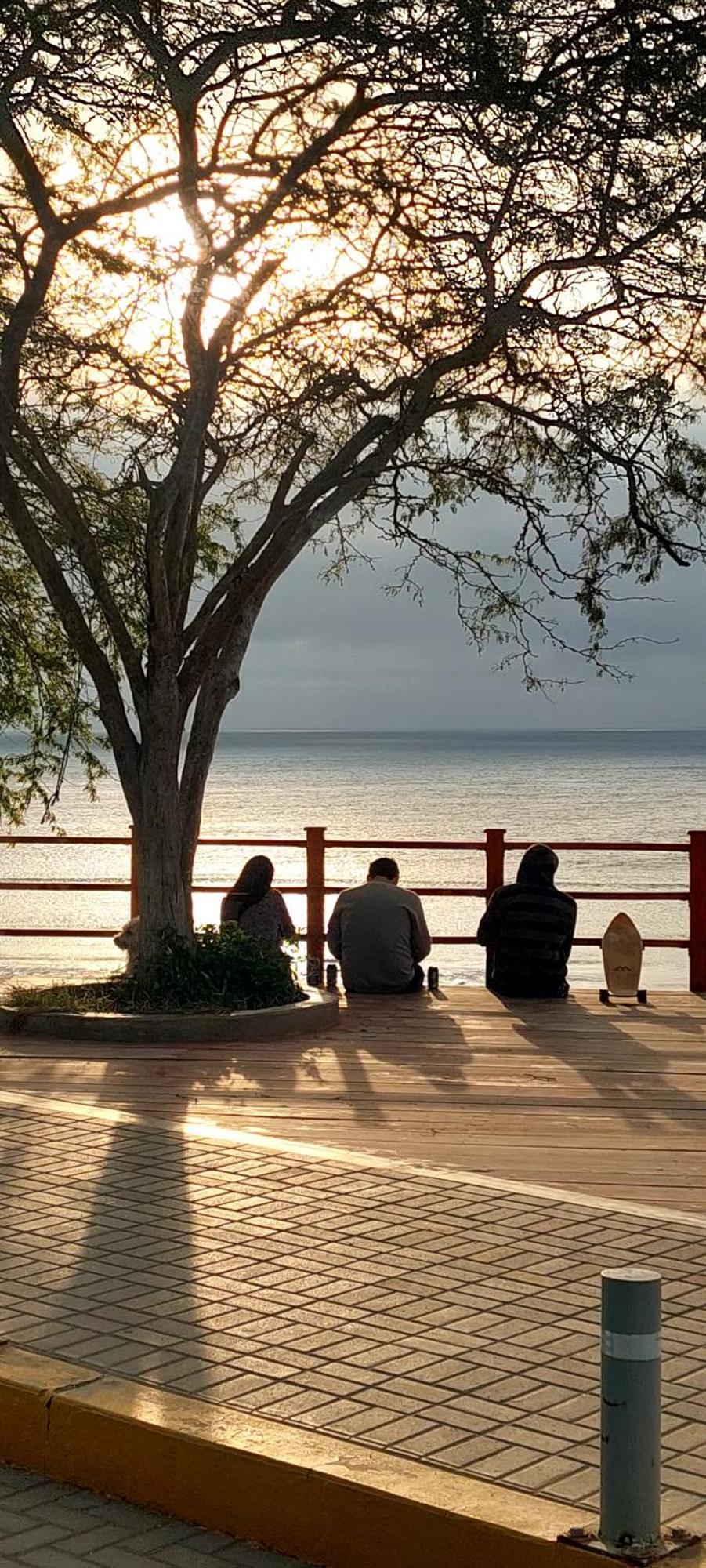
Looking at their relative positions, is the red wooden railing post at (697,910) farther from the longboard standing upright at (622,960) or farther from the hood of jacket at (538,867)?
the hood of jacket at (538,867)

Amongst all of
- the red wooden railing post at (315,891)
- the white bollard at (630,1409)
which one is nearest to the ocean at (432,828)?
the red wooden railing post at (315,891)

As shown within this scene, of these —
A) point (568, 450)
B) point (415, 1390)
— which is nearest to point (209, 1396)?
point (415, 1390)

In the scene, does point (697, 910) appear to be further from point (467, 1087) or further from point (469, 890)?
point (467, 1087)

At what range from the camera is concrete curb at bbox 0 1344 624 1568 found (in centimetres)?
426

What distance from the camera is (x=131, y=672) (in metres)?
14.0

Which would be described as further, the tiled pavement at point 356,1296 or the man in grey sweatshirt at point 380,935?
the man in grey sweatshirt at point 380,935

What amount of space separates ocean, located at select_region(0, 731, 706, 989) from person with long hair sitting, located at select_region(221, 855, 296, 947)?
938mm

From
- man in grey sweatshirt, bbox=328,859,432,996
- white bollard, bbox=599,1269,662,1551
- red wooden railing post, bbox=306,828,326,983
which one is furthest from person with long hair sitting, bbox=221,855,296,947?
white bollard, bbox=599,1269,662,1551

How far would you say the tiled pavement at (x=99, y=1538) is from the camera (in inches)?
173

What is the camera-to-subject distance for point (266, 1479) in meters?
4.58

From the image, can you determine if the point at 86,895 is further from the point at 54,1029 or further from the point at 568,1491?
the point at 568,1491

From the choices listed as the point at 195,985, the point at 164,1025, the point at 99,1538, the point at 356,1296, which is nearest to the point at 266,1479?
the point at 99,1538

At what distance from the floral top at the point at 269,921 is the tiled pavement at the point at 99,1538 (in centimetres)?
976

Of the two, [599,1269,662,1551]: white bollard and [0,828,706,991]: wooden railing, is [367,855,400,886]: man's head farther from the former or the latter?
[599,1269,662,1551]: white bollard
